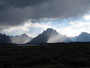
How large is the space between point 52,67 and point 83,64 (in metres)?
7.65

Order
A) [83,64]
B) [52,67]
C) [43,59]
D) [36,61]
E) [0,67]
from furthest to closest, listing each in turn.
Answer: [43,59] → [36,61] → [83,64] → [0,67] → [52,67]

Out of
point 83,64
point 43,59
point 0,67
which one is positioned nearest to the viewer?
point 0,67

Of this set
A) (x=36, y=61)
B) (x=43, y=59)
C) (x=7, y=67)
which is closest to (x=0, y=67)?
(x=7, y=67)

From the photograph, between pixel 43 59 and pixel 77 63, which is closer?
pixel 77 63

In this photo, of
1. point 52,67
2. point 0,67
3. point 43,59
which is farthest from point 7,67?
point 43,59

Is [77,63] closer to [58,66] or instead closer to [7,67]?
[58,66]

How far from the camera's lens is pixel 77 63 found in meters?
32.2

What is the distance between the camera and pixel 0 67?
29141mm

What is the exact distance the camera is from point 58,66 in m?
26.2

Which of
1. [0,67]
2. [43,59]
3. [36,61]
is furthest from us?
[43,59]

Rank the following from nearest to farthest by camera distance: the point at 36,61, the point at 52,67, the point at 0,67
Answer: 1. the point at 52,67
2. the point at 0,67
3. the point at 36,61

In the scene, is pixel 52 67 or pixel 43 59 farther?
pixel 43 59

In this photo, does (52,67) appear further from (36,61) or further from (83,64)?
(36,61)

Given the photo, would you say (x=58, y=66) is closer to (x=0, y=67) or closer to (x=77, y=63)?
(x=77, y=63)
